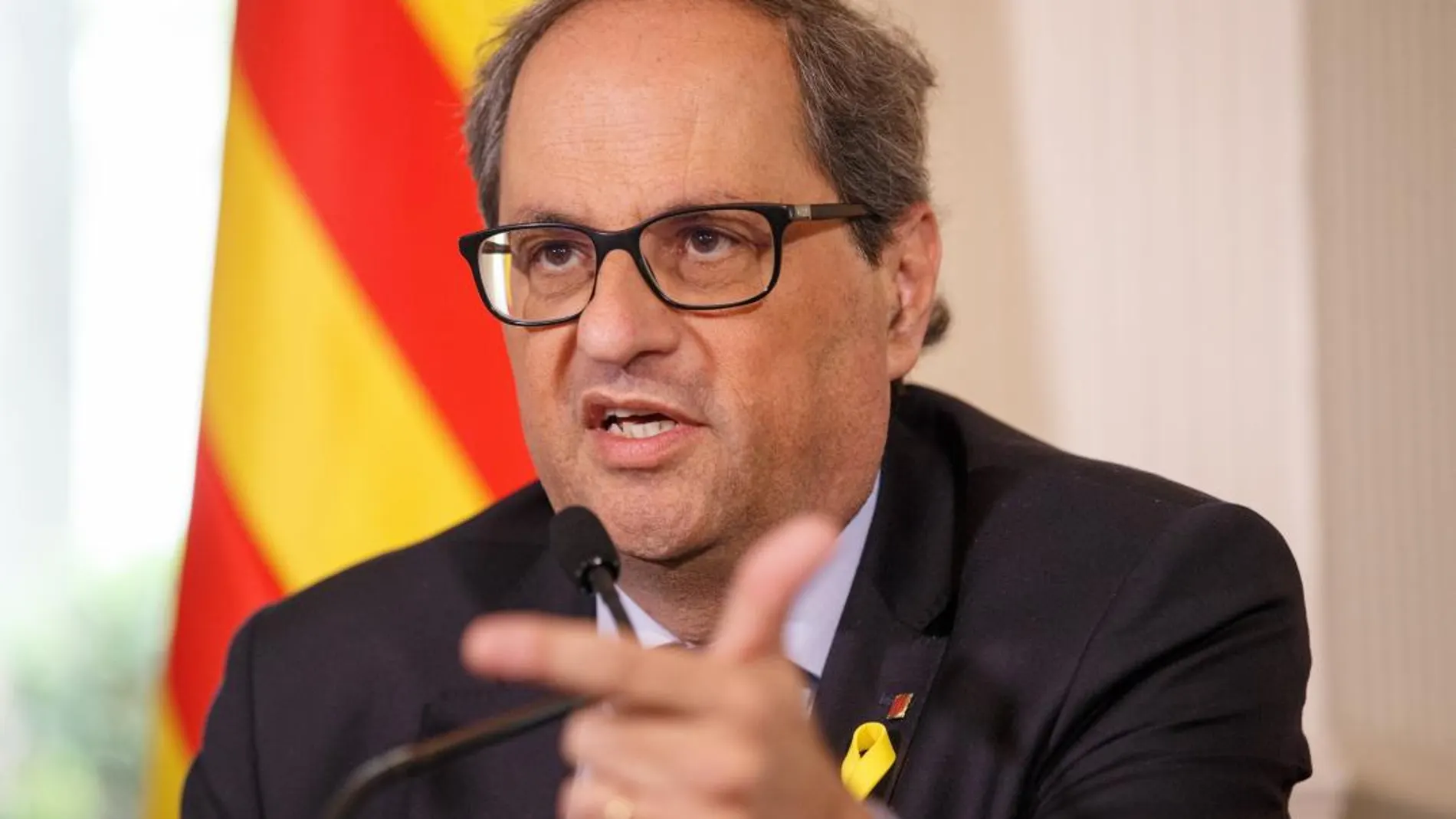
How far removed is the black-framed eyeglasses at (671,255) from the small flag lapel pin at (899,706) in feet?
1.52

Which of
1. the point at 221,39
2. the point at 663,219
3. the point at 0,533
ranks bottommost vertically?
the point at 0,533

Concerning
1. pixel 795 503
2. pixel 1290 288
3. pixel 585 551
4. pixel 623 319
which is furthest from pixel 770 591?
pixel 1290 288

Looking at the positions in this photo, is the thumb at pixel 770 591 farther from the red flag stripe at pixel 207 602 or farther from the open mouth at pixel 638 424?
the red flag stripe at pixel 207 602

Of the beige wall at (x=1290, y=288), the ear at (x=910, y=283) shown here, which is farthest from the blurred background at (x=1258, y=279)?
the ear at (x=910, y=283)

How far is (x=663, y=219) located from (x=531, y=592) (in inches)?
24.2

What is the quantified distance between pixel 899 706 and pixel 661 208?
0.60m

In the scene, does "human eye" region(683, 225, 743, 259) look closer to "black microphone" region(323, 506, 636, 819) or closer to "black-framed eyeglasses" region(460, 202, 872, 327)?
"black-framed eyeglasses" region(460, 202, 872, 327)

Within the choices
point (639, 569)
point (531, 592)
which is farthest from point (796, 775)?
point (531, 592)

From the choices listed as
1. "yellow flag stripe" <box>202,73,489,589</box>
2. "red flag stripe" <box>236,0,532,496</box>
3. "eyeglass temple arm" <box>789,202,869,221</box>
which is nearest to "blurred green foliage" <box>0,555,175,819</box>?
"yellow flag stripe" <box>202,73,489,589</box>

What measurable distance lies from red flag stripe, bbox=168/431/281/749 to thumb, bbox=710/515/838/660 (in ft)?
5.28

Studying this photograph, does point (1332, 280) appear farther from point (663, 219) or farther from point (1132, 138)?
point (663, 219)

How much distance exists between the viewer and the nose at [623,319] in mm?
1682

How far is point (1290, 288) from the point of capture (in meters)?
2.35

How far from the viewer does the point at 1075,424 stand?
258cm
